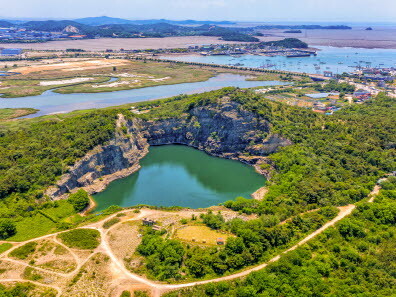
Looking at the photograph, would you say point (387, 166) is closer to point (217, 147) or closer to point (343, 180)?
point (343, 180)

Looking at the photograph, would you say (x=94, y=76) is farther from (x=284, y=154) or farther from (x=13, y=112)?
(x=284, y=154)

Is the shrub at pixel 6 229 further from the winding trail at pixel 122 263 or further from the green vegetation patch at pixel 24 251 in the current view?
the green vegetation patch at pixel 24 251

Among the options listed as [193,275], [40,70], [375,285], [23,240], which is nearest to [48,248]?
[23,240]

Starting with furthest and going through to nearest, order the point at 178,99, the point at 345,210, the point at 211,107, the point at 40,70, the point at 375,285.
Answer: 1. the point at 40,70
2. the point at 178,99
3. the point at 211,107
4. the point at 345,210
5. the point at 375,285

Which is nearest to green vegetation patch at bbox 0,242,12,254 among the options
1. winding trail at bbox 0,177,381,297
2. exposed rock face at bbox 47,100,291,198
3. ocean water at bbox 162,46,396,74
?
winding trail at bbox 0,177,381,297

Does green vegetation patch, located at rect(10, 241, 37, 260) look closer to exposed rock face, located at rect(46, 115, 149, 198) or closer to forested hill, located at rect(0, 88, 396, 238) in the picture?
forested hill, located at rect(0, 88, 396, 238)
